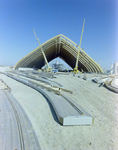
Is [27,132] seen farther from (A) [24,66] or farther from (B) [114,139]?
(A) [24,66]

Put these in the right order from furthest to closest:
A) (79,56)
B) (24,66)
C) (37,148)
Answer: (24,66), (79,56), (37,148)

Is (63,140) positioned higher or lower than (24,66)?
lower

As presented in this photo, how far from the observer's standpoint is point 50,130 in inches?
165

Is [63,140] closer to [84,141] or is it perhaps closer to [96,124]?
[84,141]

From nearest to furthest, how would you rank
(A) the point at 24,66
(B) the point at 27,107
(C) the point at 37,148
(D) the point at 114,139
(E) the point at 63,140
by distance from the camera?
(C) the point at 37,148 < (E) the point at 63,140 < (D) the point at 114,139 < (B) the point at 27,107 < (A) the point at 24,66

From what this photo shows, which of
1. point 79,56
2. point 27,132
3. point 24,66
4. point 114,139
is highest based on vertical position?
point 79,56

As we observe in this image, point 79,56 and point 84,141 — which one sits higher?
point 79,56

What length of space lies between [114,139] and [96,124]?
3.10 ft

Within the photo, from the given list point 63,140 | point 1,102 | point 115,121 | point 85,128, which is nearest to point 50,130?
point 63,140

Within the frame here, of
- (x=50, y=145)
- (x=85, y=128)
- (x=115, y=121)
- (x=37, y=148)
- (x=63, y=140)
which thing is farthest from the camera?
(x=115, y=121)

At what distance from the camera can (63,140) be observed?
12.0 feet

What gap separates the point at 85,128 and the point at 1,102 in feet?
15.3

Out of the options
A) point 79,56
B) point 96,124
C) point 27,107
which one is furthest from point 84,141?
point 79,56

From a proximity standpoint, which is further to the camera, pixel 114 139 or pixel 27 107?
pixel 27 107
